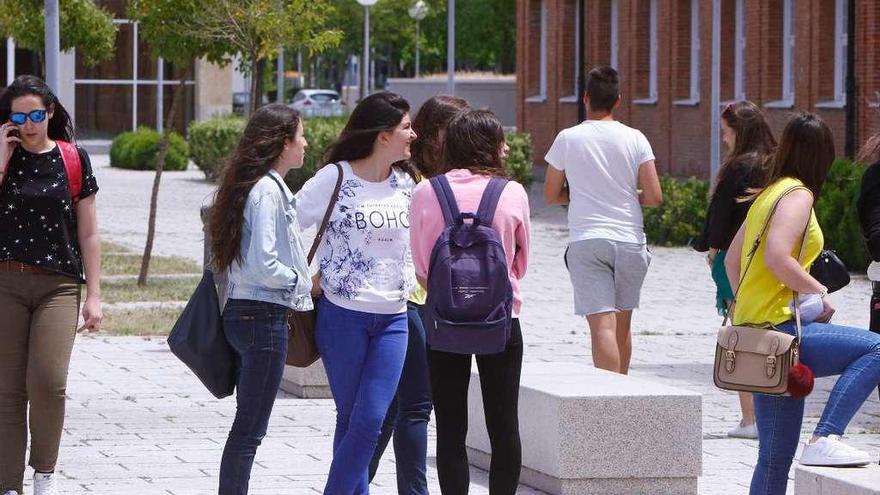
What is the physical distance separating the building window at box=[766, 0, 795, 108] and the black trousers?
80.4 feet

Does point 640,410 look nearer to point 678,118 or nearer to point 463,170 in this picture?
point 463,170

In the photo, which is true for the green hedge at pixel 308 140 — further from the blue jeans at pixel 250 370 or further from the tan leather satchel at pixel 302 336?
the blue jeans at pixel 250 370

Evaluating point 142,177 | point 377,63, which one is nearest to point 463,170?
point 142,177

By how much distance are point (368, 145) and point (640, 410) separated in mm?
1818

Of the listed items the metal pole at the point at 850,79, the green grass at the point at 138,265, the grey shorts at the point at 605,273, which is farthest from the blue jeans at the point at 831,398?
the metal pole at the point at 850,79

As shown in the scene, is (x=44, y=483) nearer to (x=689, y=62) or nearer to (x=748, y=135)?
(x=748, y=135)

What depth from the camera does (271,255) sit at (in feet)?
20.1

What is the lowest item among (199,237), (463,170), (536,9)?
(199,237)

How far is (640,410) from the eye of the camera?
739 cm

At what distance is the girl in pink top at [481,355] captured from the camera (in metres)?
6.13

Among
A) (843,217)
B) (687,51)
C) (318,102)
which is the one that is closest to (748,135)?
(843,217)

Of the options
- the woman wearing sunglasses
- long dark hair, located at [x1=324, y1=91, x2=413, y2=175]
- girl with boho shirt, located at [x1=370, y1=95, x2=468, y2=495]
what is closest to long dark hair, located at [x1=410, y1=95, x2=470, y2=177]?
girl with boho shirt, located at [x1=370, y1=95, x2=468, y2=495]

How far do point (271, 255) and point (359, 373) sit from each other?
0.55 meters

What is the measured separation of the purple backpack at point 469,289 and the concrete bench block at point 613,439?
141cm
